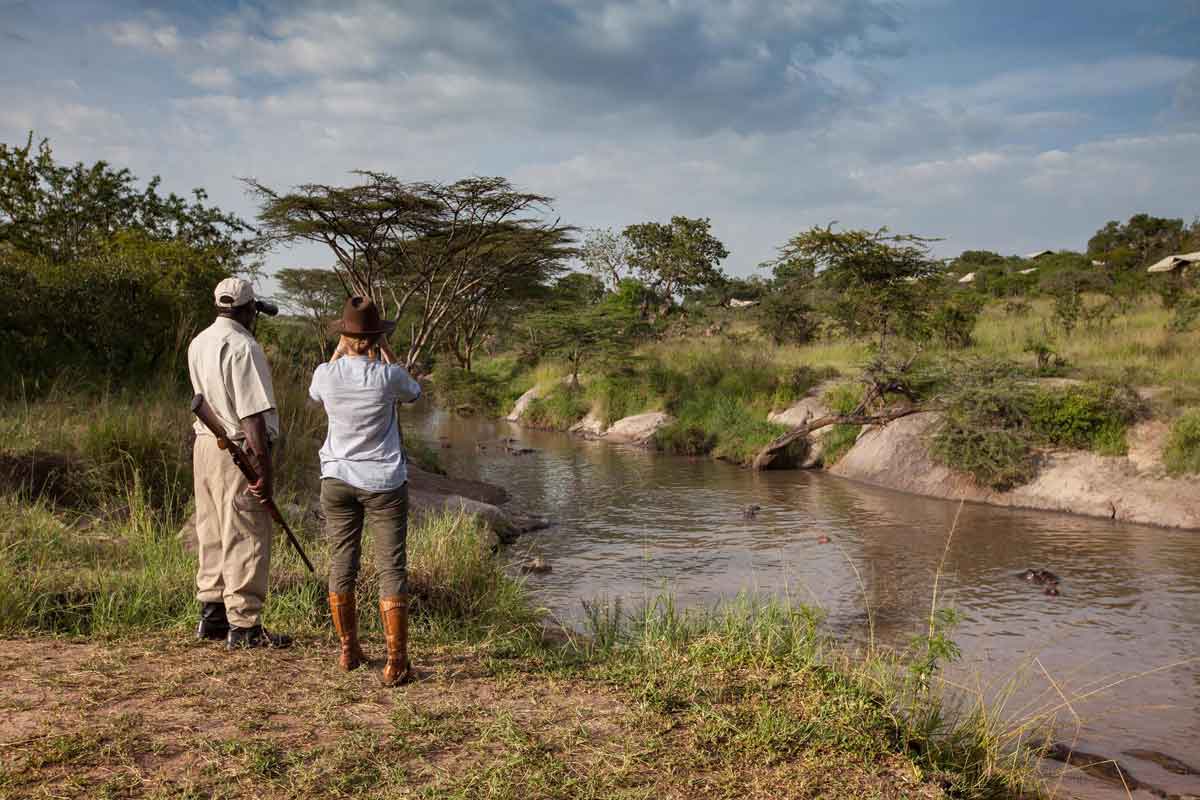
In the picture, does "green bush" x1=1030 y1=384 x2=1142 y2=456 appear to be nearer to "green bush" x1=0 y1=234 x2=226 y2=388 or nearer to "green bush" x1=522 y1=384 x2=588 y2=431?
"green bush" x1=0 y1=234 x2=226 y2=388

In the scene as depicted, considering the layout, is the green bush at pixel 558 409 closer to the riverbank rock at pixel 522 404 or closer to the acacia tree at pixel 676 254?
the riverbank rock at pixel 522 404

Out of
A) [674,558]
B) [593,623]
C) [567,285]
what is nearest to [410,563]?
[593,623]

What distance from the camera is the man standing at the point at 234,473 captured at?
12.6 ft

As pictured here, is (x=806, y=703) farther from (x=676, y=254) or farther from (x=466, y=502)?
(x=676, y=254)

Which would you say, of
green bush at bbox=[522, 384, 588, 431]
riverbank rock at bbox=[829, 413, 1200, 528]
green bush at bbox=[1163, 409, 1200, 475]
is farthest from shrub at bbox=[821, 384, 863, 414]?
green bush at bbox=[522, 384, 588, 431]

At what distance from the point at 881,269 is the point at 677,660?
14437mm

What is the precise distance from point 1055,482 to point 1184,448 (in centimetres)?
146

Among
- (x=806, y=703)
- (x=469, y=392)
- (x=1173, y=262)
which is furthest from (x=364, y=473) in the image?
(x=1173, y=262)

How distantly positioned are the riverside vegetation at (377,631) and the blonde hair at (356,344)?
1.40m

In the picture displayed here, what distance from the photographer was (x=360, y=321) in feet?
12.0

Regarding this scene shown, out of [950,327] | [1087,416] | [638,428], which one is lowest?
[638,428]

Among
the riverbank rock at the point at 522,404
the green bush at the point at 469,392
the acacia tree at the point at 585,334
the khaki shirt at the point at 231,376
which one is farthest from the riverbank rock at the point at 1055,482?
the green bush at the point at 469,392

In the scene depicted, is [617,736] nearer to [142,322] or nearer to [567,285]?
[142,322]

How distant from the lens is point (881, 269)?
16766 millimetres
